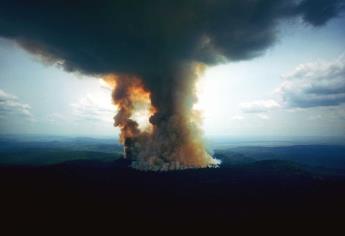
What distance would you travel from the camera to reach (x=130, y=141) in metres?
190

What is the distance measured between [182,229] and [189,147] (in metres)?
110

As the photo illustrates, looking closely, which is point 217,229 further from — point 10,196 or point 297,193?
point 10,196

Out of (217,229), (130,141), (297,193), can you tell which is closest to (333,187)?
(297,193)

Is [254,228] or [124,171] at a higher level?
[124,171]

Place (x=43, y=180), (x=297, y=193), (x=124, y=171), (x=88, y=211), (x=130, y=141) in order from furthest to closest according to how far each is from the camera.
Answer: (x=130, y=141) < (x=124, y=171) < (x=43, y=180) < (x=297, y=193) < (x=88, y=211)

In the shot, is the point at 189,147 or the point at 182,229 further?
the point at 189,147

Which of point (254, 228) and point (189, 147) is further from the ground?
point (189, 147)

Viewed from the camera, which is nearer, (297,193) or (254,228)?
(254,228)

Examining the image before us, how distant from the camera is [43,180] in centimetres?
→ 11738

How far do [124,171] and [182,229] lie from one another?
9240 cm


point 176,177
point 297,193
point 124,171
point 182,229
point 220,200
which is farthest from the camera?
point 124,171

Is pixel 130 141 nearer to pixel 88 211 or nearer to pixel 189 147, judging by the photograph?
pixel 189 147

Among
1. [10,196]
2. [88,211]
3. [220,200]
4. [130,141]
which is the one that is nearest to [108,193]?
Result: [88,211]

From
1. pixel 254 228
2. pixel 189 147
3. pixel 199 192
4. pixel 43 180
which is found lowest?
pixel 254 228
